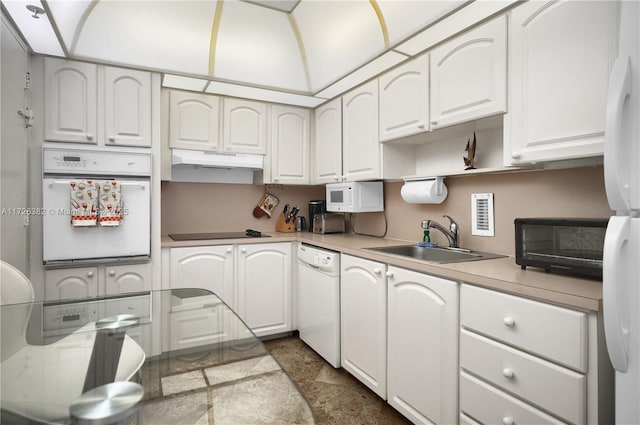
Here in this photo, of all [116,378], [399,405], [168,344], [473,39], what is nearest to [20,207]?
[168,344]

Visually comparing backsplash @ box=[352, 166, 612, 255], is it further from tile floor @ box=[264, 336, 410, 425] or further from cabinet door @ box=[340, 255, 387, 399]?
tile floor @ box=[264, 336, 410, 425]

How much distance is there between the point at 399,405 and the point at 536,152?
1445mm

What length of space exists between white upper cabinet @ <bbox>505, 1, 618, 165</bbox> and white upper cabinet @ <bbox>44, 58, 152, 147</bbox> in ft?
7.77

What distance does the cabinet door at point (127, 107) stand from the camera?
A: 2.48 metres

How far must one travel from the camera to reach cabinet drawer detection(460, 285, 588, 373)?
44.8 inches

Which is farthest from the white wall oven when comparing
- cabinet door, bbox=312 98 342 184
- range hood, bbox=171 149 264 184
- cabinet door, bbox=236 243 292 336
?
cabinet door, bbox=312 98 342 184

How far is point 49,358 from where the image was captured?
1.14 metres

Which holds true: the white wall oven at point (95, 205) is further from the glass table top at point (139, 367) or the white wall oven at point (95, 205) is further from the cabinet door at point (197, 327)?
the cabinet door at point (197, 327)

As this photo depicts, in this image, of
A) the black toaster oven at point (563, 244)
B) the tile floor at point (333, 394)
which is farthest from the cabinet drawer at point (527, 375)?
the tile floor at point (333, 394)

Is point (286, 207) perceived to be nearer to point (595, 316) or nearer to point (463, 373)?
point (463, 373)

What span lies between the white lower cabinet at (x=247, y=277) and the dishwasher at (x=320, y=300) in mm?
162

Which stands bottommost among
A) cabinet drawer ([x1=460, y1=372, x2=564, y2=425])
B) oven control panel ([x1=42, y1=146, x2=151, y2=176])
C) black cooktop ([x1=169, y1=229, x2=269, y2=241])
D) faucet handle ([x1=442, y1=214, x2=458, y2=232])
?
cabinet drawer ([x1=460, y1=372, x2=564, y2=425])

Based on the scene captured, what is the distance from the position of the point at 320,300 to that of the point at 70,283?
1699 millimetres

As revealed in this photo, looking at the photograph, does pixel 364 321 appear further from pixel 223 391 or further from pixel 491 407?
pixel 223 391
